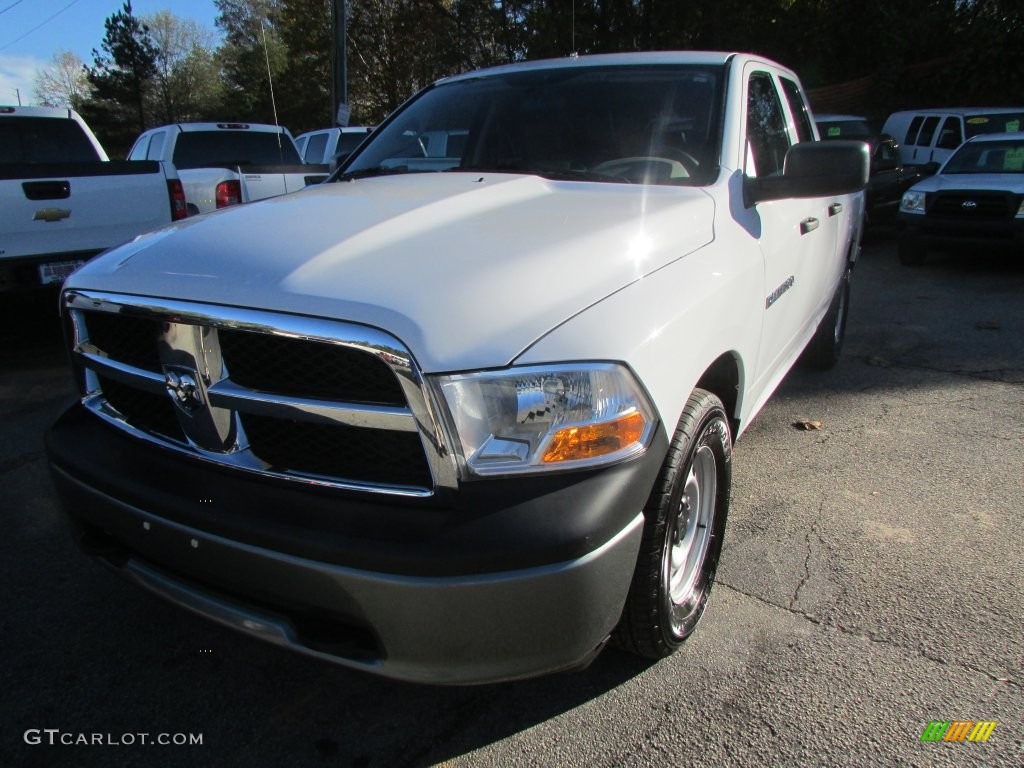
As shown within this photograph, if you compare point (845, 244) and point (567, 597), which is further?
point (845, 244)

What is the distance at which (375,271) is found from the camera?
186cm

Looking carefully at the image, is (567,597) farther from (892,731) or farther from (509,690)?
(892,731)

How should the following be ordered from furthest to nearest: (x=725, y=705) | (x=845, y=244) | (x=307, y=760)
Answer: (x=845, y=244) → (x=725, y=705) → (x=307, y=760)

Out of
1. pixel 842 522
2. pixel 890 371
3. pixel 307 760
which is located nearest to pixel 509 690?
pixel 307 760

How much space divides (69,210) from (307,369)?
173 inches


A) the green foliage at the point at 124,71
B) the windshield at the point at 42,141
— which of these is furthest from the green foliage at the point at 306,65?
the windshield at the point at 42,141

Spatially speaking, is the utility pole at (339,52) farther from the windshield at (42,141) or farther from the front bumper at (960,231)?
the front bumper at (960,231)

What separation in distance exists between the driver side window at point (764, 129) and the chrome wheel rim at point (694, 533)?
4.07 ft

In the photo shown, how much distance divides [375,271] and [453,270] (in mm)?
187

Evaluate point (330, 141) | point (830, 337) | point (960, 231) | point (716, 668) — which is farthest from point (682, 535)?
point (330, 141)

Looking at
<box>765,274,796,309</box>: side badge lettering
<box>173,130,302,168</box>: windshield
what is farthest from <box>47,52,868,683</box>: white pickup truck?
<box>173,130,302,168</box>: windshield

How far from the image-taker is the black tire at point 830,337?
503 cm

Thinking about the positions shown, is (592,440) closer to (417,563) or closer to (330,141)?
(417,563)

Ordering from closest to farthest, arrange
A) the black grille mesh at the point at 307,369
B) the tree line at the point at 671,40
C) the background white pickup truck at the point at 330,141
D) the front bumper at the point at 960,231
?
1. the black grille mesh at the point at 307,369
2. the front bumper at the point at 960,231
3. the background white pickup truck at the point at 330,141
4. the tree line at the point at 671,40
